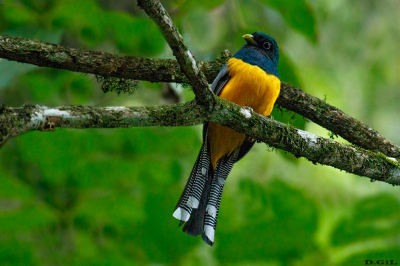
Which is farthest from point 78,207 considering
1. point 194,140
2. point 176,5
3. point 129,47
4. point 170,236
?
point 176,5

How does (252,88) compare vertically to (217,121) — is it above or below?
above

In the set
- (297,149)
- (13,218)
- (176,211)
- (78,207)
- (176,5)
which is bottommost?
(13,218)

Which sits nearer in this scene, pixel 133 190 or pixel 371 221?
pixel 371 221

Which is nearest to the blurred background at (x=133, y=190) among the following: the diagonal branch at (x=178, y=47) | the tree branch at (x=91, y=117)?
the tree branch at (x=91, y=117)

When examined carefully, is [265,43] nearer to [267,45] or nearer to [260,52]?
[267,45]

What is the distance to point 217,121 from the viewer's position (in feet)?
10.4

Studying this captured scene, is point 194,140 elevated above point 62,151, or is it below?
above

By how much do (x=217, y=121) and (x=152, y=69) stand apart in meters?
0.86

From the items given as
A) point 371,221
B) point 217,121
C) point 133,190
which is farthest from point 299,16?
point 133,190

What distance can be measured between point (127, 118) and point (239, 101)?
147 centimetres

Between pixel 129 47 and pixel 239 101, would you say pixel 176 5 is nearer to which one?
pixel 129 47

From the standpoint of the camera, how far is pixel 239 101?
13.2ft

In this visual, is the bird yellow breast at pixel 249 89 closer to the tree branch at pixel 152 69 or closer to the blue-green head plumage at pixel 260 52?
the blue-green head plumage at pixel 260 52

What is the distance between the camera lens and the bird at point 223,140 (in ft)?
12.8
